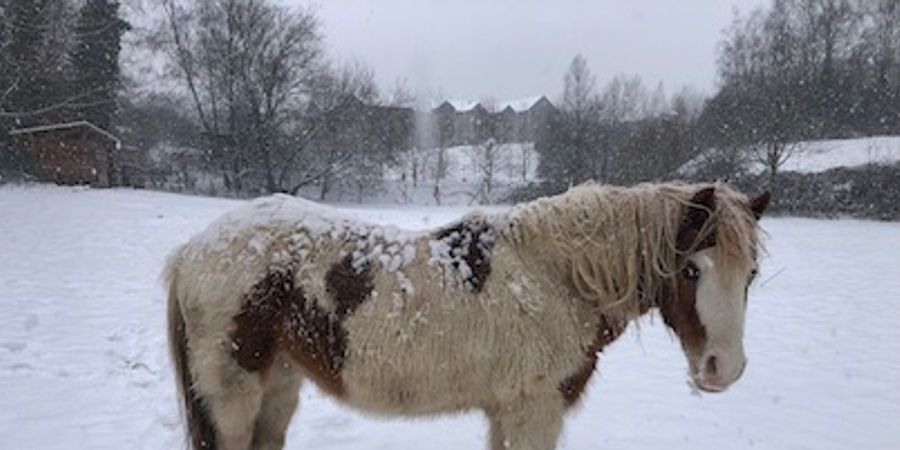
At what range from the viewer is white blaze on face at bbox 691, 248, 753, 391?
2406 mm

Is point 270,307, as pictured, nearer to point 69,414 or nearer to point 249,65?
point 69,414

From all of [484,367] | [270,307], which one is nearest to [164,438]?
[270,307]

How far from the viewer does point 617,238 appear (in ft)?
8.87

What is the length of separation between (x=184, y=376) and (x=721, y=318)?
7.72 feet

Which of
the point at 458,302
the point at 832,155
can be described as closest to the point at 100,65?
the point at 458,302

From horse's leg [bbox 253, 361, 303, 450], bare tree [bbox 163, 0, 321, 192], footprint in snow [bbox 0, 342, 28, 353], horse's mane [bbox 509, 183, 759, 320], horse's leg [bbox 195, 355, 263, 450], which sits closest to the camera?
horse's mane [bbox 509, 183, 759, 320]

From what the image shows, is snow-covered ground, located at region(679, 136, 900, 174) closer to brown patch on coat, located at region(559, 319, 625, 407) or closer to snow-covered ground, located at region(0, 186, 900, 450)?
snow-covered ground, located at region(0, 186, 900, 450)

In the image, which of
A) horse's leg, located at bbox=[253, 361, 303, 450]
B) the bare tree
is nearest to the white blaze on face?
horse's leg, located at bbox=[253, 361, 303, 450]

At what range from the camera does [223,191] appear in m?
41.7

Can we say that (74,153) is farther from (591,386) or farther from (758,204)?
(758,204)

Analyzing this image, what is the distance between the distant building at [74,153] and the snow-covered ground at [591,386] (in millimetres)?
20873

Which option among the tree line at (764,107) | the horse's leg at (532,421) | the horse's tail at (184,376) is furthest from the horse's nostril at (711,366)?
the tree line at (764,107)

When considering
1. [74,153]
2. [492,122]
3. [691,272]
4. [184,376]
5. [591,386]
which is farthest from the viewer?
[492,122]

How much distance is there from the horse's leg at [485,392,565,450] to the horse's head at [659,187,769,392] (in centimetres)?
58
